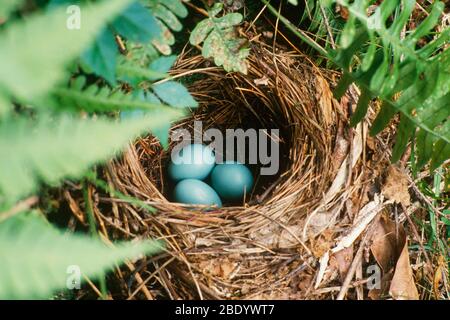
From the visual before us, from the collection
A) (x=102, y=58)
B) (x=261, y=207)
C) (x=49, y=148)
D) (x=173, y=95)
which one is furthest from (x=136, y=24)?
(x=261, y=207)

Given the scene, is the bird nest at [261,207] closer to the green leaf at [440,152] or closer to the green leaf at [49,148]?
the green leaf at [440,152]

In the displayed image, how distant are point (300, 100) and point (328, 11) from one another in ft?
1.01

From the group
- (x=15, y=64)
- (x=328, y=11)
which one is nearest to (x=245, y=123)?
(x=328, y=11)

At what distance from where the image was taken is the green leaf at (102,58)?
109 cm

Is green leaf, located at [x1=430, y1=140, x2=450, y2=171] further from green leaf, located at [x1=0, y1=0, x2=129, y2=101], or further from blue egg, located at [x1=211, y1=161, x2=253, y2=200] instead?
green leaf, located at [x1=0, y1=0, x2=129, y2=101]

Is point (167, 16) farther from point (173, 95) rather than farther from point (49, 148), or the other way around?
point (49, 148)

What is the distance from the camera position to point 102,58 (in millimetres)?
1094

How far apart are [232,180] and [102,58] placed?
0.85 m

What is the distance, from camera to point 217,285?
1.44m

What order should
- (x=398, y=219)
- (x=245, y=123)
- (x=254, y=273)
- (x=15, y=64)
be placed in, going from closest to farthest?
(x=15, y=64) < (x=254, y=273) < (x=398, y=219) < (x=245, y=123)

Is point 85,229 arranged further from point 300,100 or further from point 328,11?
point 328,11

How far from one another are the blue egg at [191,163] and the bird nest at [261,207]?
0.07 meters

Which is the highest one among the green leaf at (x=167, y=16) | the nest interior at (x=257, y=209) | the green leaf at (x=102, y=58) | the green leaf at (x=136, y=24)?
the green leaf at (x=167, y=16)

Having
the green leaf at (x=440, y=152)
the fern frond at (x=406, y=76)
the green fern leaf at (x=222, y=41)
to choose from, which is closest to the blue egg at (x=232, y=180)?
the green fern leaf at (x=222, y=41)
